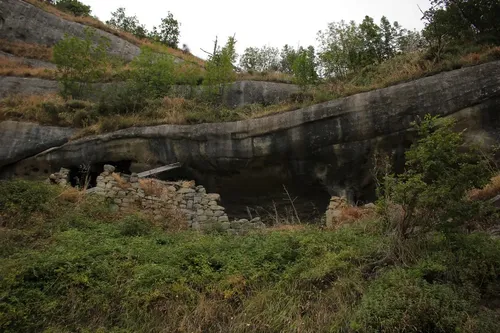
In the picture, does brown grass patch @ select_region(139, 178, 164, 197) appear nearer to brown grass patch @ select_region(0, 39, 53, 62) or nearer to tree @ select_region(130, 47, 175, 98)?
tree @ select_region(130, 47, 175, 98)

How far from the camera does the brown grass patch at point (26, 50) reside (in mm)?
22422

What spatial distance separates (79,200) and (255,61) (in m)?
17.0

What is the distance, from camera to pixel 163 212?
10.5 meters

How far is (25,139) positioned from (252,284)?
33.1ft

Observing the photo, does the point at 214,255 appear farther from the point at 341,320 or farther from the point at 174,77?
the point at 174,77

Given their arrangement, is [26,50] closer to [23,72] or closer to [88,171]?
[23,72]

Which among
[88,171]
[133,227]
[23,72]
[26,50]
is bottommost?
[133,227]

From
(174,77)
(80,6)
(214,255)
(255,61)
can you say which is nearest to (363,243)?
(214,255)

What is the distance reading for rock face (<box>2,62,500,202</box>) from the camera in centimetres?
1018

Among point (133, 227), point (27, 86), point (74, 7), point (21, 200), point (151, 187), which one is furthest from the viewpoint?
point (74, 7)

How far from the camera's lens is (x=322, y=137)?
11133mm

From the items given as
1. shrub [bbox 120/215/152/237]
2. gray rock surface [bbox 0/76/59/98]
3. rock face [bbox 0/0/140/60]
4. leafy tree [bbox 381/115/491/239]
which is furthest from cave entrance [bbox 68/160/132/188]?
rock face [bbox 0/0/140/60]

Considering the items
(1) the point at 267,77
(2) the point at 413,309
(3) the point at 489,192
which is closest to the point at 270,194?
(3) the point at 489,192

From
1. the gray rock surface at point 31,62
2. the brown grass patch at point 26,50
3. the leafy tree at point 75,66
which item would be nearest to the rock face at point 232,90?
the leafy tree at point 75,66
